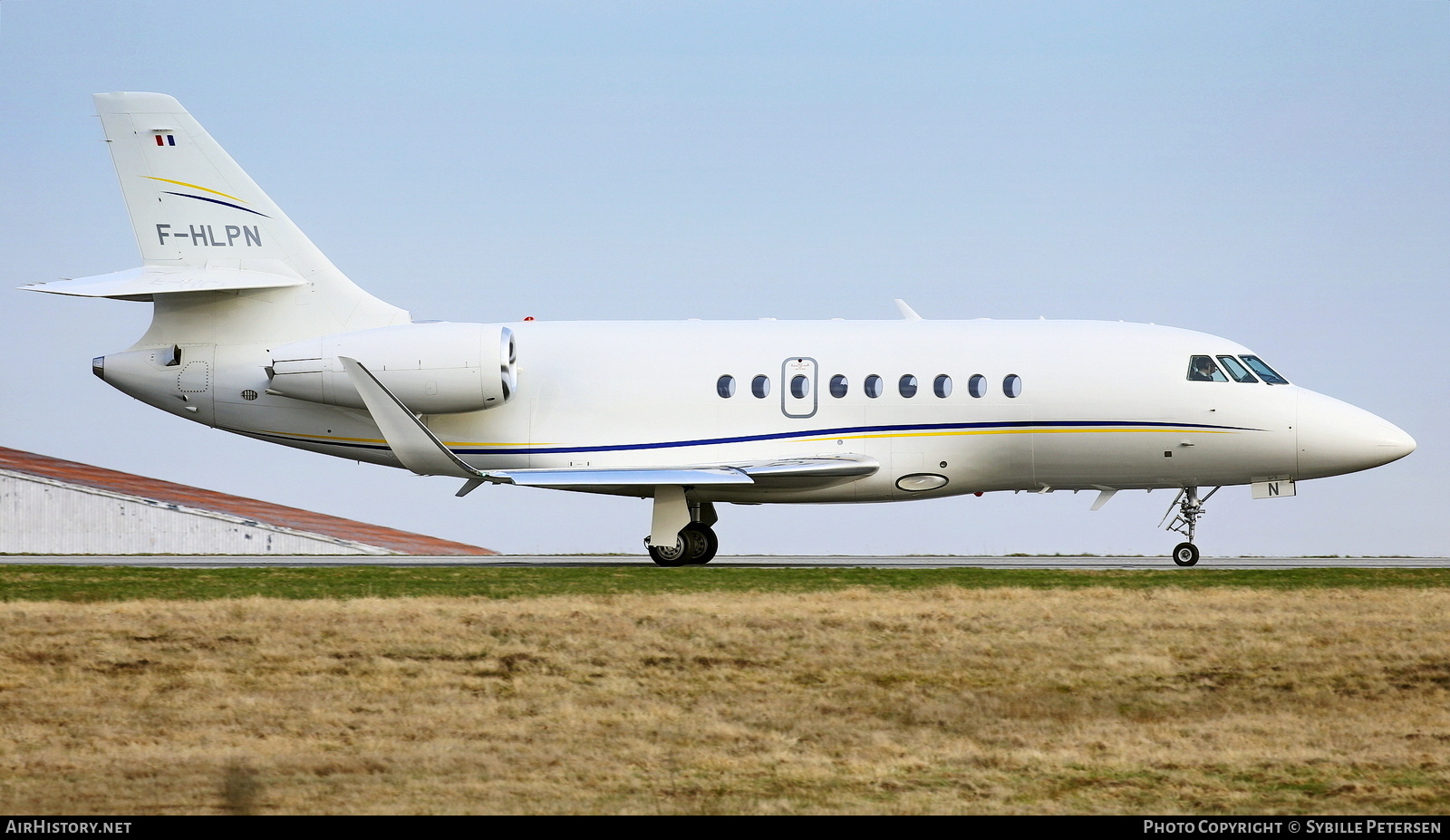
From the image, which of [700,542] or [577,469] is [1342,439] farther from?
[577,469]

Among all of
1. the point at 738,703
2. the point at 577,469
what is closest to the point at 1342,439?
the point at 577,469

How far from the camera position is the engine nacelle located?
26844 mm

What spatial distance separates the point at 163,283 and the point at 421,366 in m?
5.08

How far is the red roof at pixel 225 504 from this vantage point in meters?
43.4

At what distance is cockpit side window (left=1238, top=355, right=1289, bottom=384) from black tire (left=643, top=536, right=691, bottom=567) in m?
9.86

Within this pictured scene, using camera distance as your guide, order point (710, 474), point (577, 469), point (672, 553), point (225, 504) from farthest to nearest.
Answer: point (225, 504) < point (577, 469) < point (672, 553) < point (710, 474)

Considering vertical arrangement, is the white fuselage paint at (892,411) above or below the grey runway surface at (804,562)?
above

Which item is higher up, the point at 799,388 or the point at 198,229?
the point at 198,229

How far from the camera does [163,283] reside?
27.8m

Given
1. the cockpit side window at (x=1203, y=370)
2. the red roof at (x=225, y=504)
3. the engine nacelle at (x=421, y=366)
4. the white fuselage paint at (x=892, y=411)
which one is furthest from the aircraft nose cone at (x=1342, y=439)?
the red roof at (x=225, y=504)

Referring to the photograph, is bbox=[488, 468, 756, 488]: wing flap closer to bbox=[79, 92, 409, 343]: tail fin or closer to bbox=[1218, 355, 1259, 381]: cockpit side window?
bbox=[79, 92, 409, 343]: tail fin

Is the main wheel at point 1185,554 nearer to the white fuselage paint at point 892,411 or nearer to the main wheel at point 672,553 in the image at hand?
the white fuselage paint at point 892,411

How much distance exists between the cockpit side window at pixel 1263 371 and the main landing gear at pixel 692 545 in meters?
9.48

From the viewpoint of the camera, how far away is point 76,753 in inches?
476
